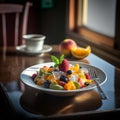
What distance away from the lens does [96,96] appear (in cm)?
115

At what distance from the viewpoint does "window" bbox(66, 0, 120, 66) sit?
2.07 m

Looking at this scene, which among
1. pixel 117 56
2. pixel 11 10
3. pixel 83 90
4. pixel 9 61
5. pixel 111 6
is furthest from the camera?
pixel 11 10

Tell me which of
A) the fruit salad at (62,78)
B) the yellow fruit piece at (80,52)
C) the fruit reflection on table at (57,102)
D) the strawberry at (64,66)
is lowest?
the fruit reflection on table at (57,102)

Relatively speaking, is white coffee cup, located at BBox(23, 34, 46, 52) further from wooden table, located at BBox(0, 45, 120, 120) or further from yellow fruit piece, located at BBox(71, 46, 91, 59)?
wooden table, located at BBox(0, 45, 120, 120)

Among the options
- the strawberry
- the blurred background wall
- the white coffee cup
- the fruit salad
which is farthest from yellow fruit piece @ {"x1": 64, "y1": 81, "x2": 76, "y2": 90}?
the blurred background wall

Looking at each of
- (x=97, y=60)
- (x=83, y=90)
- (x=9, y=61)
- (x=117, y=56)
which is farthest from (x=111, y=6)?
(x=83, y=90)

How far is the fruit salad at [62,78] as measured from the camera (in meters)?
1.12

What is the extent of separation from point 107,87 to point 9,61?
597mm

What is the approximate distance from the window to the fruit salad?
0.84 m

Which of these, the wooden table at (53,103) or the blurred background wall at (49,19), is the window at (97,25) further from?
the wooden table at (53,103)

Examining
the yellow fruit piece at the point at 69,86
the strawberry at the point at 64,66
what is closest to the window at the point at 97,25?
the strawberry at the point at 64,66

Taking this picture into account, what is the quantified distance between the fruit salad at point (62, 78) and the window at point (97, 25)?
84 centimetres

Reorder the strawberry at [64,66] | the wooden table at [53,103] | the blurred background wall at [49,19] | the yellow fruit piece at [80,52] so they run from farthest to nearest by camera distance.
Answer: the blurred background wall at [49,19]
the yellow fruit piece at [80,52]
the strawberry at [64,66]
the wooden table at [53,103]

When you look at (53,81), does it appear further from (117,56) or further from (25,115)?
(117,56)
